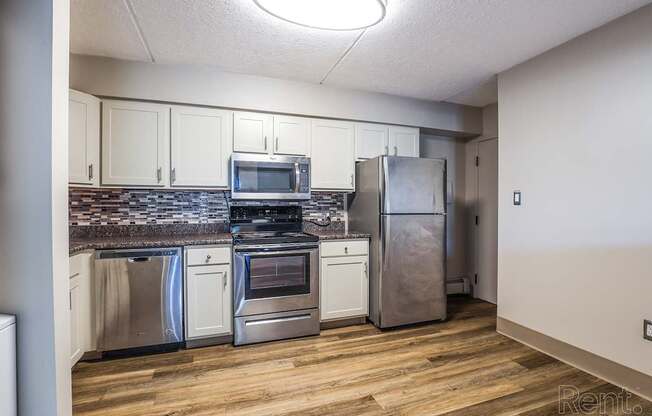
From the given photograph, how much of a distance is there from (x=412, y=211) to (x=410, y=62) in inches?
51.6

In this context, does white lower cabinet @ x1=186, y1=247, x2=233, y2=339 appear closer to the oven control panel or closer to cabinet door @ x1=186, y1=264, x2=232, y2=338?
cabinet door @ x1=186, y1=264, x2=232, y2=338

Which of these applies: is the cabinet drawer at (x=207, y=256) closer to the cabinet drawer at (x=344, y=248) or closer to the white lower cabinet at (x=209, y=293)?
the white lower cabinet at (x=209, y=293)

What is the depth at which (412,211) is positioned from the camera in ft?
9.55

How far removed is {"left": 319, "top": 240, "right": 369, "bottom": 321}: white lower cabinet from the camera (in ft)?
9.42

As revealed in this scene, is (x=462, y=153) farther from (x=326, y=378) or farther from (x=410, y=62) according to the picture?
(x=326, y=378)

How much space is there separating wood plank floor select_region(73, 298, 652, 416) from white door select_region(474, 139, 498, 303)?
126cm

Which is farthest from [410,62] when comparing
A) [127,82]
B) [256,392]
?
[256,392]

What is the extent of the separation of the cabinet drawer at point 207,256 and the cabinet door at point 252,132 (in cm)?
94

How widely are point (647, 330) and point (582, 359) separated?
0.51 m

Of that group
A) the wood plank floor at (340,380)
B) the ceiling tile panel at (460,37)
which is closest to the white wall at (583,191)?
the ceiling tile panel at (460,37)

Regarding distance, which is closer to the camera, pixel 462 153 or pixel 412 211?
pixel 412 211

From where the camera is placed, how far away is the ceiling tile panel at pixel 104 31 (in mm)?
1839

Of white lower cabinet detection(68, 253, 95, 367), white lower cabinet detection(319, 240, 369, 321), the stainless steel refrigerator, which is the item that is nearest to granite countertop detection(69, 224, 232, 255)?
white lower cabinet detection(68, 253, 95, 367)
